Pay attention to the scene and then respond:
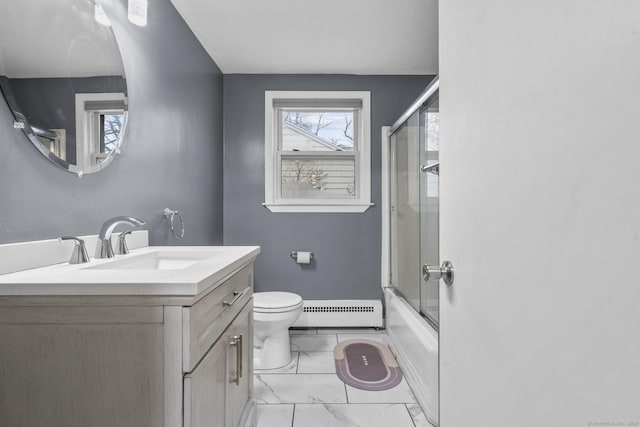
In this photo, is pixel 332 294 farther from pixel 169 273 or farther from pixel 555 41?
pixel 555 41

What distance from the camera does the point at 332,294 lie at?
284 centimetres

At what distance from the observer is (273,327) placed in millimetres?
2045

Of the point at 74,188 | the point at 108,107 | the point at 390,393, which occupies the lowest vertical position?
the point at 390,393

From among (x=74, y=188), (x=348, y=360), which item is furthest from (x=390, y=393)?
(x=74, y=188)

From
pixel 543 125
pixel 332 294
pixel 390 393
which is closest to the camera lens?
pixel 543 125

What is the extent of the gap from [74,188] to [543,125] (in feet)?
4.58

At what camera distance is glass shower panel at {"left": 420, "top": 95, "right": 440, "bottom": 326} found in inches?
70.2

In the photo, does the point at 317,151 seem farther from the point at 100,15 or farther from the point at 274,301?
the point at 100,15

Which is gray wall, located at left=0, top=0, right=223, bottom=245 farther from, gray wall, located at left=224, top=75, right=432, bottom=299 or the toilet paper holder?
the toilet paper holder

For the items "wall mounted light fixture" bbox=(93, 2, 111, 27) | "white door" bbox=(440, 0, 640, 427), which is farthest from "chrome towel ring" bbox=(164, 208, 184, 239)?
"white door" bbox=(440, 0, 640, 427)

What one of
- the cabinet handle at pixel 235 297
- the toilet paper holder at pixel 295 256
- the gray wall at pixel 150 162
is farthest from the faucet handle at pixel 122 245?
the toilet paper holder at pixel 295 256

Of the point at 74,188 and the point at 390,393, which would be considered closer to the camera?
the point at 74,188

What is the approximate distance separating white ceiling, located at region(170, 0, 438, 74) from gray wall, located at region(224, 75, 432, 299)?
0.12 m

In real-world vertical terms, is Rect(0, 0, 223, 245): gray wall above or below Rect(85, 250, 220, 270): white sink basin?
above
